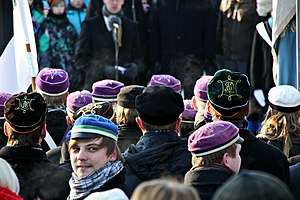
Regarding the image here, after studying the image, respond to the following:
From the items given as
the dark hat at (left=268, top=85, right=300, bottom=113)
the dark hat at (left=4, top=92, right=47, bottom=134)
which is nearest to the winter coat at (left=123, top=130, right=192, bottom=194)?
the dark hat at (left=4, top=92, right=47, bottom=134)

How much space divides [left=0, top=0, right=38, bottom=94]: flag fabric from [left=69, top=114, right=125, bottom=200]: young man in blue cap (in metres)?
4.03

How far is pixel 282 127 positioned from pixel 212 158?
1741 mm

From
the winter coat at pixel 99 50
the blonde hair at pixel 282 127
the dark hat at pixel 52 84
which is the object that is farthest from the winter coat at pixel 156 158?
the winter coat at pixel 99 50

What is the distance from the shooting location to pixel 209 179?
5602 mm

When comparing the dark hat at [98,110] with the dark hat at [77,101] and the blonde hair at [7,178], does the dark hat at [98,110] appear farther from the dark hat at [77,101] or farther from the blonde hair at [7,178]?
the blonde hair at [7,178]

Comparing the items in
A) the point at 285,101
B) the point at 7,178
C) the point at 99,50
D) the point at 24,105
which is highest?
the point at 7,178

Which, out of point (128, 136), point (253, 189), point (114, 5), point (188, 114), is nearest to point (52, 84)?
point (188, 114)

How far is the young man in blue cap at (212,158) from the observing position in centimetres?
561

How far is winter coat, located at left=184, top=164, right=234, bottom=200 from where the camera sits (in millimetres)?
5590

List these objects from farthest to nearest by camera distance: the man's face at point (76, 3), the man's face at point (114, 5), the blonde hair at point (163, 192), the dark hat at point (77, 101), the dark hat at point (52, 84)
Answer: the man's face at point (76, 3), the man's face at point (114, 5), the dark hat at point (52, 84), the dark hat at point (77, 101), the blonde hair at point (163, 192)

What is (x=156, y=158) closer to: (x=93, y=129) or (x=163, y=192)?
(x=93, y=129)

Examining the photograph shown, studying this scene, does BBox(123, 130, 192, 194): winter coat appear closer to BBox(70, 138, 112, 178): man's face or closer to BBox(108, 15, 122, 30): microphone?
BBox(70, 138, 112, 178): man's face

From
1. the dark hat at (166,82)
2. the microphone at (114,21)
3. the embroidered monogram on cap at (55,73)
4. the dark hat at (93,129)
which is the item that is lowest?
the microphone at (114,21)

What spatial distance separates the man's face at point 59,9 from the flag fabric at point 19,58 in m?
2.75
